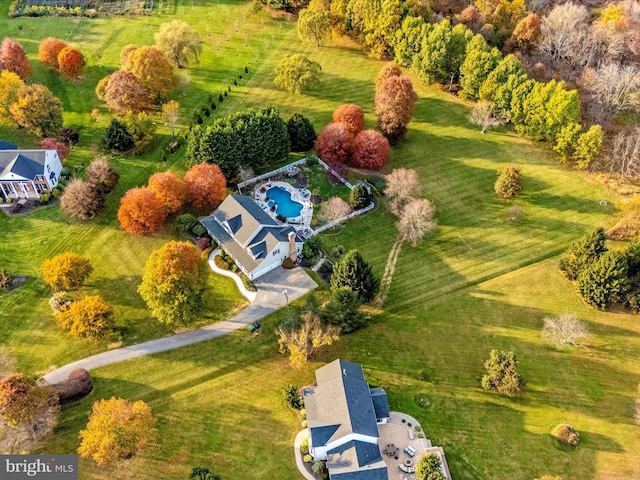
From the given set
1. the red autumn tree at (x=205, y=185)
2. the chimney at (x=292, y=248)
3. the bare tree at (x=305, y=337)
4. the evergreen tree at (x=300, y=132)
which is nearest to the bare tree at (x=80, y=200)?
the red autumn tree at (x=205, y=185)

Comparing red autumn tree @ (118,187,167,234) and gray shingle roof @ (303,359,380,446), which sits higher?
red autumn tree @ (118,187,167,234)

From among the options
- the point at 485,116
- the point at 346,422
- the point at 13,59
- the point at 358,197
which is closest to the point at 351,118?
the point at 358,197

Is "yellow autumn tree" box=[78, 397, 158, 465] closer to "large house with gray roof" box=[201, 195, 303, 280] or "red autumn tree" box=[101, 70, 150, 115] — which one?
"large house with gray roof" box=[201, 195, 303, 280]

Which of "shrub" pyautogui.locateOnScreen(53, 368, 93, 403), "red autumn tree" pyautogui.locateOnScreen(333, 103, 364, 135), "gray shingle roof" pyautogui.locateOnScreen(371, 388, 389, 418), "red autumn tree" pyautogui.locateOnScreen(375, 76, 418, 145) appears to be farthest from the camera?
"red autumn tree" pyautogui.locateOnScreen(375, 76, 418, 145)

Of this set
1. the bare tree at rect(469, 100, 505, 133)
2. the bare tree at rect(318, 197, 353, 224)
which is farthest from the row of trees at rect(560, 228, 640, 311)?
the bare tree at rect(318, 197, 353, 224)

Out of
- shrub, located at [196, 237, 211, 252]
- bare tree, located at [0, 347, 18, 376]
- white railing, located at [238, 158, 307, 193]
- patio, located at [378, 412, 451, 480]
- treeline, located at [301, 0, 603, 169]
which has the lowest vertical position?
bare tree, located at [0, 347, 18, 376]

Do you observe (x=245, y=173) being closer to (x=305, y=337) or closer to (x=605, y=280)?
(x=305, y=337)
